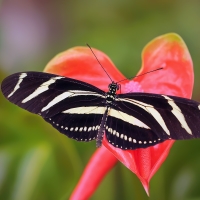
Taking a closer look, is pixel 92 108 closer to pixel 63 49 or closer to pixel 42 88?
pixel 42 88

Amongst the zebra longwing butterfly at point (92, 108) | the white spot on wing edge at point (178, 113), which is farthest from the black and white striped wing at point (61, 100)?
the white spot on wing edge at point (178, 113)

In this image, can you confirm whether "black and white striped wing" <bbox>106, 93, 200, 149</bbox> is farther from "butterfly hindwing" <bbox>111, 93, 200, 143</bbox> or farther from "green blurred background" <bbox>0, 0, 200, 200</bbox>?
"green blurred background" <bbox>0, 0, 200, 200</bbox>

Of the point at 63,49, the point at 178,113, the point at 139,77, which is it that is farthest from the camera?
the point at 63,49

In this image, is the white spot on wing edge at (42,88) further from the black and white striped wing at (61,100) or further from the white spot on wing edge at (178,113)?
the white spot on wing edge at (178,113)

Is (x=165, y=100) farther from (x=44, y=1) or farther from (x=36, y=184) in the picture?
(x=44, y=1)

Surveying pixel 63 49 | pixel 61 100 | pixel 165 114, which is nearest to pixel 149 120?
pixel 165 114

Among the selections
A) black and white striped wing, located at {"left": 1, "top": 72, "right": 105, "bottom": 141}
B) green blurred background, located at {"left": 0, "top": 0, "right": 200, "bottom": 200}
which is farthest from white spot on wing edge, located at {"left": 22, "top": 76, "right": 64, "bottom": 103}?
green blurred background, located at {"left": 0, "top": 0, "right": 200, "bottom": 200}

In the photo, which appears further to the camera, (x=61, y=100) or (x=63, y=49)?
(x=63, y=49)
